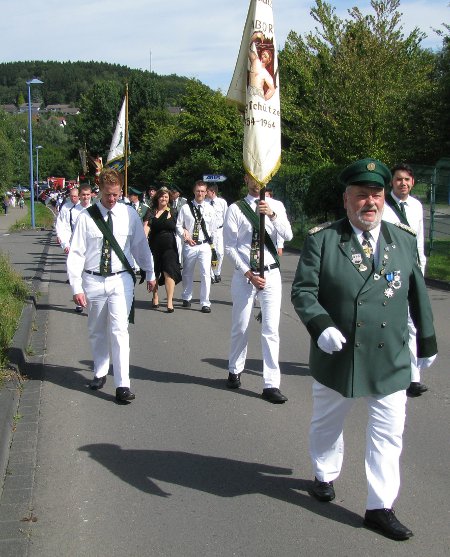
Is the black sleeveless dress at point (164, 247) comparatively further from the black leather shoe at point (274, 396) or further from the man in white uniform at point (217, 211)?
the black leather shoe at point (274, 396)

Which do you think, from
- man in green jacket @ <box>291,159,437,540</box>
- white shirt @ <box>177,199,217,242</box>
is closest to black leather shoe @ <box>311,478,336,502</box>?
man in green jacket @ <box>291,159,437,540</box>

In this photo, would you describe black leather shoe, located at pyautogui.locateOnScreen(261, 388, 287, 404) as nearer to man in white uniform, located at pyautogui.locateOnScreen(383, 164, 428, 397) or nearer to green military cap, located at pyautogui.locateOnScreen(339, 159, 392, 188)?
man in white uniform, located at pyautogui.locateOnScreen(383, 164, 428, 397)

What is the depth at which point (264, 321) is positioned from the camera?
23.1ft

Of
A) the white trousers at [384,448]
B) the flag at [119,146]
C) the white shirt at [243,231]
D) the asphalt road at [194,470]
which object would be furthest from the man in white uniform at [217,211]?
the white trousers at [384,448]

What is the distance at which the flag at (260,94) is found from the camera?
701cm

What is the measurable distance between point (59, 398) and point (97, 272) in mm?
1199

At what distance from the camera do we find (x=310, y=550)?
4121 millimetres

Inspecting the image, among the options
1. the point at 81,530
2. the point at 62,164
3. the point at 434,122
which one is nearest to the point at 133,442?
the point at 81,530

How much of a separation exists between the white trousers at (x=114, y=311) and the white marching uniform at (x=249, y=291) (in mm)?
983

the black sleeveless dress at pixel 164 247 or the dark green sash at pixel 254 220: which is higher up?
the dark green sash at pixel 254 220

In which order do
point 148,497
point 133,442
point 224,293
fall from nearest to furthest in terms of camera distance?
point 148,497, point 133,442, point 224,293

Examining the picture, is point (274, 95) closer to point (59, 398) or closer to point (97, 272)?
point (97, 272)

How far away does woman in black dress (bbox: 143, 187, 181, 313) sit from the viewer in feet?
41.2

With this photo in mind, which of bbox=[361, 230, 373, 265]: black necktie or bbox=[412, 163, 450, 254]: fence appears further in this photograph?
bbox=[412, 163, 450, 254]: fence
